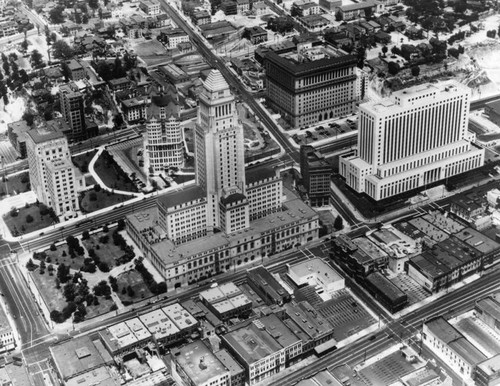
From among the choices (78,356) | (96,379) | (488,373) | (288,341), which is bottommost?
(488,373)

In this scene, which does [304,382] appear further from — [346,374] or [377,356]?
[377,356]

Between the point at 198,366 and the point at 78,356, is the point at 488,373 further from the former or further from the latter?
the point at 78,356

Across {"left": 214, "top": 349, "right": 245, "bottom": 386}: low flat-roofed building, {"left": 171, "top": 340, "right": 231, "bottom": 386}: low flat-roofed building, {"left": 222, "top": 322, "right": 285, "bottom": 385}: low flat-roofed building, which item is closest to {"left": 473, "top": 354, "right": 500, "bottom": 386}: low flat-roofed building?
{"left": 222, "top": 322, "right": 285, "bottom": 385}: low flat-roofed building

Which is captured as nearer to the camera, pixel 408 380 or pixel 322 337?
pixel 408 380

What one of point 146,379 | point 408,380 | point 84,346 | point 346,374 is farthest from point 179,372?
point 408,380

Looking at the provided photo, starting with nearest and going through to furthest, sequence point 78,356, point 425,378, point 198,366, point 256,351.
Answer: point 425,378 → point 198,366 → point 256,351 → point 78,356

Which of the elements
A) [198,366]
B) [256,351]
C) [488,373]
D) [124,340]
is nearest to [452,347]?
[488,373]

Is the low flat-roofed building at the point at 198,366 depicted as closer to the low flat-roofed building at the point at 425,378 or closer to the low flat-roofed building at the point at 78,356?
the low flat-roofed building at the point at 78,356
